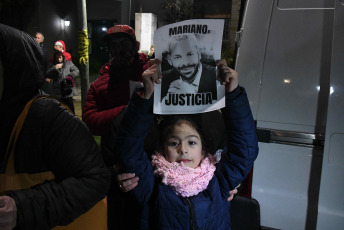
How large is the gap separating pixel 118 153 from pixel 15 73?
657mm

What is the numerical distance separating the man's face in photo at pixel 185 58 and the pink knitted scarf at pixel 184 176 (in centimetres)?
51

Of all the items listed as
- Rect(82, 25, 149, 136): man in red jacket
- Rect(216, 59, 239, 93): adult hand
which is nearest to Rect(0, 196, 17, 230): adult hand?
Rect(216, 59, 239, 93): adult hand

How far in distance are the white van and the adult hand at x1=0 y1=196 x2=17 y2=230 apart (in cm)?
152

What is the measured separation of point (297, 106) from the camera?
203 centimetres

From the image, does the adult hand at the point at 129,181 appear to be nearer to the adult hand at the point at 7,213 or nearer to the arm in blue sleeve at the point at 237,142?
the arm in blue sleeve at the point at 237,142

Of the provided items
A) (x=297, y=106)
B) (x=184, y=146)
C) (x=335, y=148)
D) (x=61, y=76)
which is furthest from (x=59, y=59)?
(x=335, y=148)

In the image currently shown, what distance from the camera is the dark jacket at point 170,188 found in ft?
5.43

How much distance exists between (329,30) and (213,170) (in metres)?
1.12

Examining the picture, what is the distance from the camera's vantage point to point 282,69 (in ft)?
6.72

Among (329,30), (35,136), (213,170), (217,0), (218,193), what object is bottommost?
(218,193)

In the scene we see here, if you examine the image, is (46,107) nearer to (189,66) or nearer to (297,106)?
(189,66)

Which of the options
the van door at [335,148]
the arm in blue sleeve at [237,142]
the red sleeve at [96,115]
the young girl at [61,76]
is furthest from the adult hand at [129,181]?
the young girl at [61,76]

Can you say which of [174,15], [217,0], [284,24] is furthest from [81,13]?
[217,0]

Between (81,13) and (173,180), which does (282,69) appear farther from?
(81,13)
